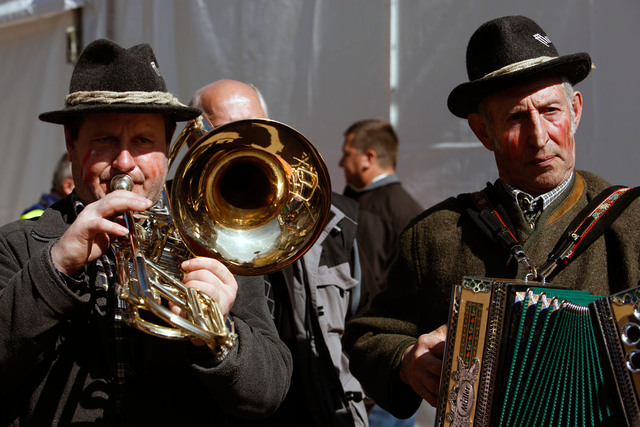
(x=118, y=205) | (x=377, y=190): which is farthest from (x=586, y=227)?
(x=377, y=190)

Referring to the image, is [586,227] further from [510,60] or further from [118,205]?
[118,205]

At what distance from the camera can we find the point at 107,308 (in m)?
2.21

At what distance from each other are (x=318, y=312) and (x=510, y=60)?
1334 mm

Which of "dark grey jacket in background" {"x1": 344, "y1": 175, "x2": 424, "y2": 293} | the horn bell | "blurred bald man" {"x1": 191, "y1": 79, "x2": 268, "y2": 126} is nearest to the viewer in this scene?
the horn bell

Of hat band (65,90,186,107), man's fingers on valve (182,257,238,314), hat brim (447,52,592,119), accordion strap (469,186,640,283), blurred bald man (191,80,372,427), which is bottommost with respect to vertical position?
blurred bald man (191,80,372,427)

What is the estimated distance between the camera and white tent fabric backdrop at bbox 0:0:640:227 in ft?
13.3

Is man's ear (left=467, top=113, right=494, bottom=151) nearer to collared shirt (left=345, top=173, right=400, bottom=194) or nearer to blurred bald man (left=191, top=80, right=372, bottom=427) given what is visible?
blurred bald man (left=191, top=80, right=372, bottom=427)

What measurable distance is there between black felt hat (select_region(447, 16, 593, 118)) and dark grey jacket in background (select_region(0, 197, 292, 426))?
1103mm

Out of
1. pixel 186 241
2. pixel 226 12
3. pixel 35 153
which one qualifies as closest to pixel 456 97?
pixel 186 241

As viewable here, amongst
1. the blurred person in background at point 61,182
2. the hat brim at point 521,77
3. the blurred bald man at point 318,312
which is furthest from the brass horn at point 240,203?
the blurred person in background at point 61,182

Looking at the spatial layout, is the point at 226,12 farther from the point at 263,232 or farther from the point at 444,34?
the point at 263,232

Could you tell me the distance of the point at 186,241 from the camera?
2311 millimetres

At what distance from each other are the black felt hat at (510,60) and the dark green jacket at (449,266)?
35 cm

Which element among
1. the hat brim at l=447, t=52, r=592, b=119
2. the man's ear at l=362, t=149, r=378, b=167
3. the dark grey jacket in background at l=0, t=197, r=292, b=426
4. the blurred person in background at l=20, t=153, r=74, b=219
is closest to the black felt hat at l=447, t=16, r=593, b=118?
the hat brim at l=447, t=52, r=592, b=119
